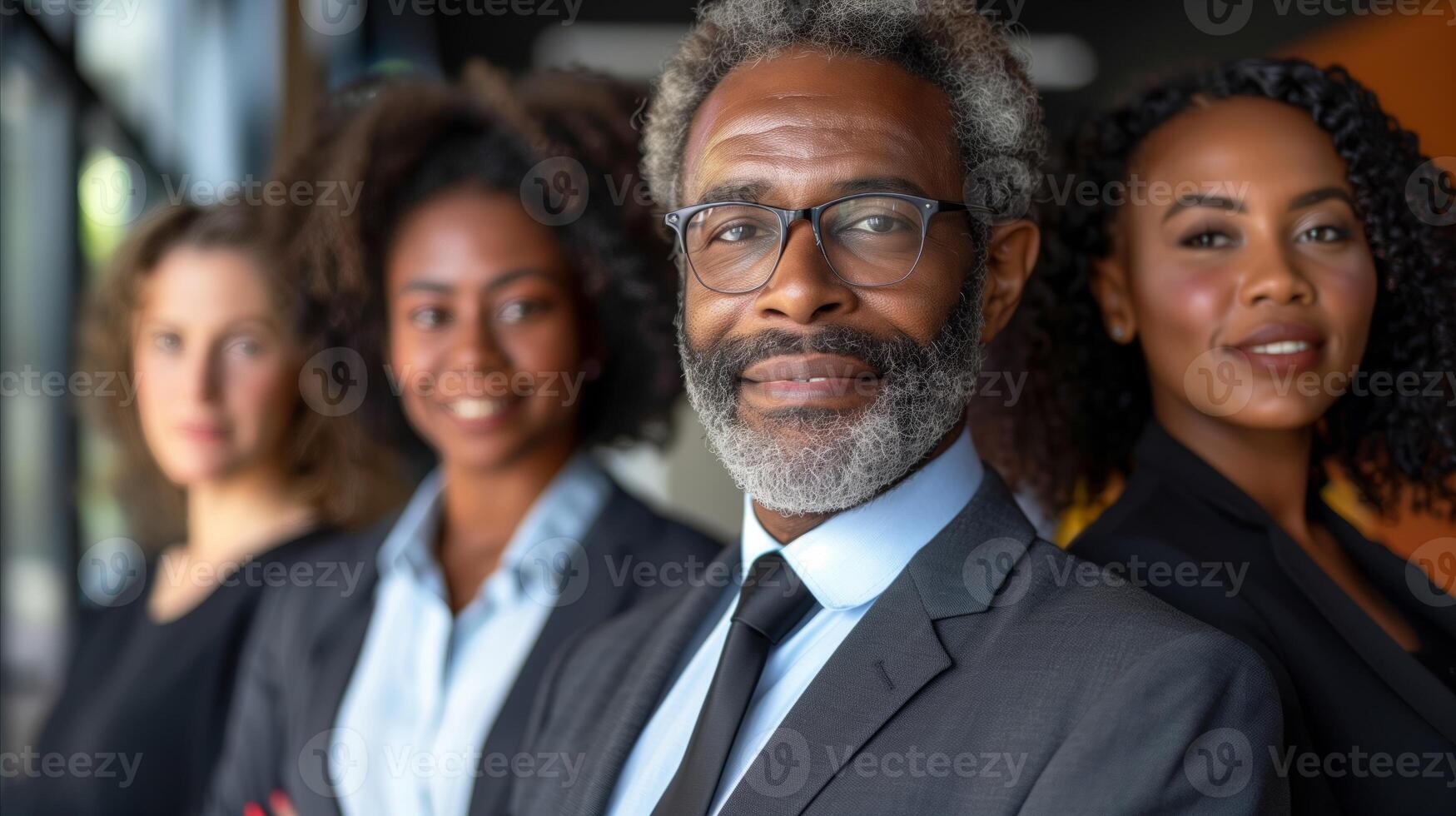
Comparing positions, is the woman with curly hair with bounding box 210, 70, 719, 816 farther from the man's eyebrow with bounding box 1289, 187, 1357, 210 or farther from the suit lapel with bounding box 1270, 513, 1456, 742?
the man's eyebrow with bounding box 1289, 187, 1357, 210

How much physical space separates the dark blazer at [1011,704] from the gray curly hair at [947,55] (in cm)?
44

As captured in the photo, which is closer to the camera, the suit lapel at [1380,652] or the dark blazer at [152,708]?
the suit lapel at [1380,652]

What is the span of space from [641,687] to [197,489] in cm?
166

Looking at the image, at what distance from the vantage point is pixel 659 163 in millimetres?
1933

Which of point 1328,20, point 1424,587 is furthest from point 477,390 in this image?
point 1328,20

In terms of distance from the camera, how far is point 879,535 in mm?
1520

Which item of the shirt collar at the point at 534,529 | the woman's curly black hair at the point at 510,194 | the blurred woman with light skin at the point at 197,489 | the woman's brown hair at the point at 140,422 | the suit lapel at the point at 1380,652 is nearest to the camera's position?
the suit lapel at the point at 1380,652

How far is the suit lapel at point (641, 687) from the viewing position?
162cm

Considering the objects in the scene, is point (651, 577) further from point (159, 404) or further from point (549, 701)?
point (159, 404)

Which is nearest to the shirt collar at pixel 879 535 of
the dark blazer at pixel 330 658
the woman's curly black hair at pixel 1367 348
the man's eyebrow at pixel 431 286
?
the woman's curly black hair at pixel 1367 348

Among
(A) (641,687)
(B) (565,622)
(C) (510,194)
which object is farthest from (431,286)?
(A) (641,687)

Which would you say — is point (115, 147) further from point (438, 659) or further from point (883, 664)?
point (883, 664)

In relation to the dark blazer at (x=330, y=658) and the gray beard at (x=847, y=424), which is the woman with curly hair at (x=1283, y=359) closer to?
the gray beard at (x=847, y=424)

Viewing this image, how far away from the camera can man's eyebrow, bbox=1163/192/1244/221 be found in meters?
1.77
